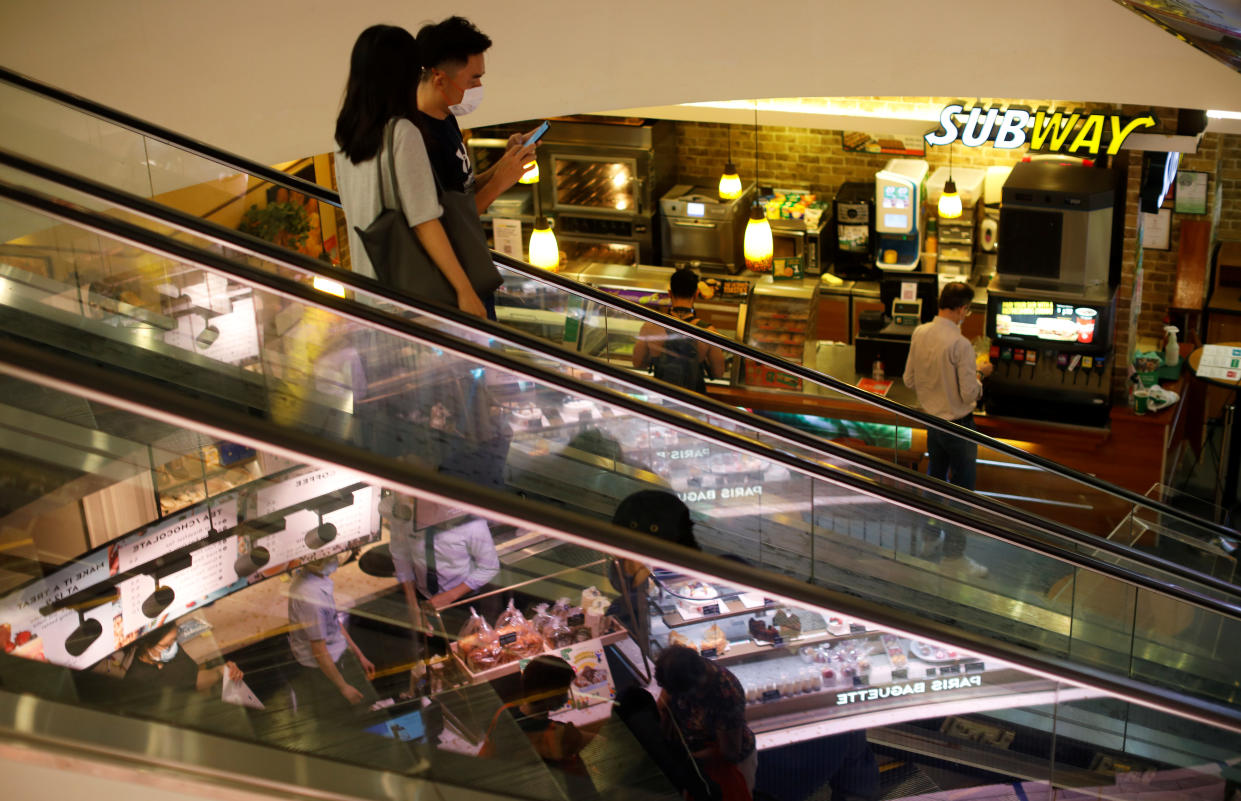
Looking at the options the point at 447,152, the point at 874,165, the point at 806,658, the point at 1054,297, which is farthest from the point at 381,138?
the point at 874,165

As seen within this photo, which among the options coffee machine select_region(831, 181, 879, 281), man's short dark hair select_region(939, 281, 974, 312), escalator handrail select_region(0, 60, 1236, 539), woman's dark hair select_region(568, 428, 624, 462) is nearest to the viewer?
woman's dark hair select_region(568, 428, 624, 462)

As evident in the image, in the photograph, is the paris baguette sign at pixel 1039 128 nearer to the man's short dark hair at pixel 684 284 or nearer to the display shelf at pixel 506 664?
the man's short dark hair at pixel 684 284

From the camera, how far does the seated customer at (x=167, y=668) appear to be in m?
2.10

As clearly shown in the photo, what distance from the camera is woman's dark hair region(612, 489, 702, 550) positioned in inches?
127

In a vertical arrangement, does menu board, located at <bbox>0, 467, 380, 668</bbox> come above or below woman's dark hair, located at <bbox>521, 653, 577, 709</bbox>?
above

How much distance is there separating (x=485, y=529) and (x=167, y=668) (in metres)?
0.63

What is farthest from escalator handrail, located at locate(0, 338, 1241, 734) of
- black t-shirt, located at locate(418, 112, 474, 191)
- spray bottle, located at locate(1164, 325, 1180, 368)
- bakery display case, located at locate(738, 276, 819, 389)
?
spray bottle, located at locate(1164, 325, 1180, 368)

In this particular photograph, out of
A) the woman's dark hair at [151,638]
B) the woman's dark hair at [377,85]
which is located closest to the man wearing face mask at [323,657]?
the woman's dark hair at [151,638]

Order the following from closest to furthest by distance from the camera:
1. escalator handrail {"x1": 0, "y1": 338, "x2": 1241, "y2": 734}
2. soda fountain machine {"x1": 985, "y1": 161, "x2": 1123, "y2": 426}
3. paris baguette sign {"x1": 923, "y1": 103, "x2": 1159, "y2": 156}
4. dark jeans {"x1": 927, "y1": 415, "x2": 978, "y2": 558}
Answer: escalator handrail {"x1": 0, "y1": 338, "x2": 1241, "y2": 734} → dark jeans {"x1": 927, "y1": 415, "x2": 978, "y2": 558} → paris baguette sign {"x1": 923, "y1": 103, "x2": 1159, "y2": 156} → soda fountain machine {"x1": 985, "y1": 161, "x2": 1123, "y2": 426}

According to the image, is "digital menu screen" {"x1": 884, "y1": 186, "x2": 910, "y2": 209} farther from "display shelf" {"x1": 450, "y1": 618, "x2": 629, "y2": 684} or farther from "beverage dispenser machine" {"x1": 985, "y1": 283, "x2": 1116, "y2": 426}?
"display shelf" {"x1": 450, "y1": 618, "x2": 629, "y2": 684}

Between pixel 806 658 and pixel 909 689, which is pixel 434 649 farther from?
pixel 909 689

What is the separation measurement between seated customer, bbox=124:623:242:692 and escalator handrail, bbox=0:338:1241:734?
19.9 inches

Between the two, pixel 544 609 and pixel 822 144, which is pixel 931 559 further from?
pixel 822 144

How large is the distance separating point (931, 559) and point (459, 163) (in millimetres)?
2084
